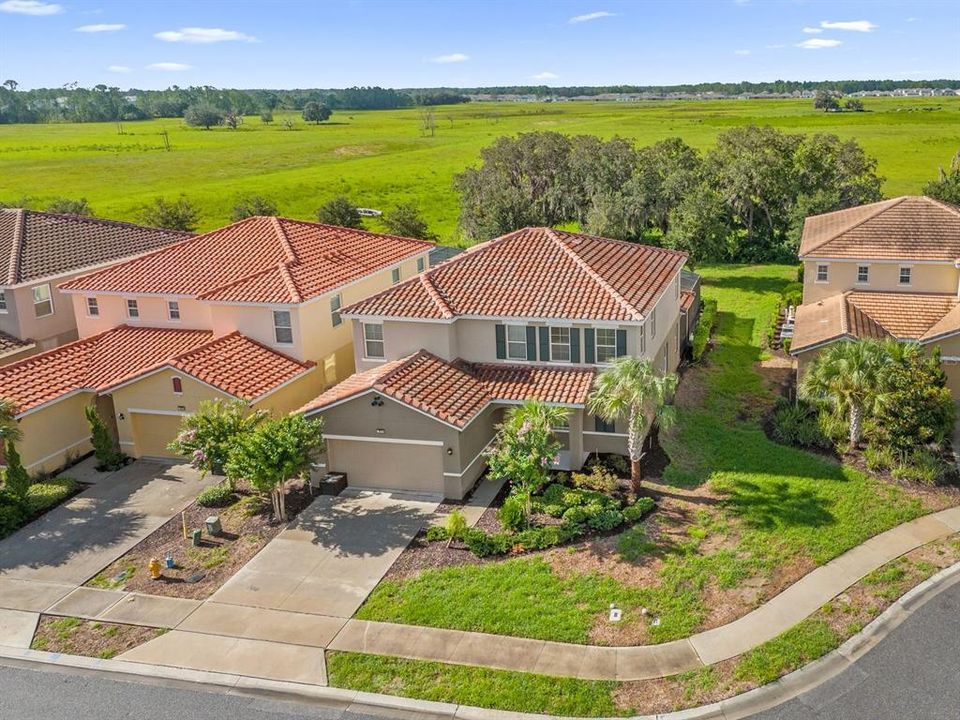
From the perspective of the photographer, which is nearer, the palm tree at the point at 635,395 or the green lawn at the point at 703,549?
the green lawn at the point at 703,549

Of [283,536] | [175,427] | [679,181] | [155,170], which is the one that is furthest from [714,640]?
[155,170]

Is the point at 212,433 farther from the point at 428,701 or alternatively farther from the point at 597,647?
the point at 597,647

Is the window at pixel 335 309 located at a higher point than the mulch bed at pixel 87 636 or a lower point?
higher

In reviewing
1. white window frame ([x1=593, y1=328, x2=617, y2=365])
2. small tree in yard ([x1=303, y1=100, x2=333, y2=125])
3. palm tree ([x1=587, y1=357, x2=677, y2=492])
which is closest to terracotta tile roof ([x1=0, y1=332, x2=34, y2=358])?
white window frame ([x1=593, y1=328, x2=617, y2=365])

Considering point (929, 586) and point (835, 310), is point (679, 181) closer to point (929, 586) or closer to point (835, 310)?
point (835, 310)

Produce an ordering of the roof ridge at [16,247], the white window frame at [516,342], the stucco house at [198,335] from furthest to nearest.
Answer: the roof ridge at [16,247], the stucco house at [198,335], the white window frame at [516,342]

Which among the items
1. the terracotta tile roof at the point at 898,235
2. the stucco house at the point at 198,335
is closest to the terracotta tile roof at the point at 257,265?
the stucco house at the point at 198,335

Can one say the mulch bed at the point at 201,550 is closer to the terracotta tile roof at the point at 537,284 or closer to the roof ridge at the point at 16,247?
the terracotta tile roof at the point at 537,284
